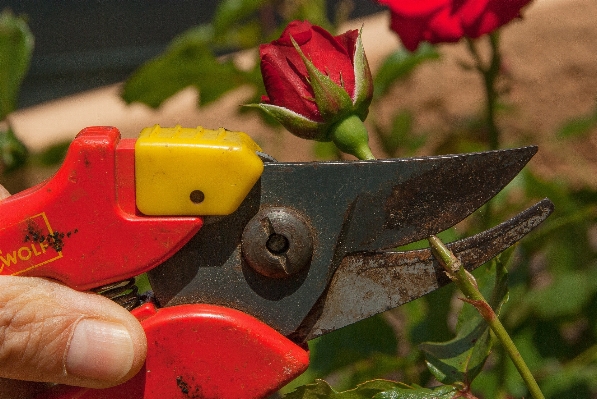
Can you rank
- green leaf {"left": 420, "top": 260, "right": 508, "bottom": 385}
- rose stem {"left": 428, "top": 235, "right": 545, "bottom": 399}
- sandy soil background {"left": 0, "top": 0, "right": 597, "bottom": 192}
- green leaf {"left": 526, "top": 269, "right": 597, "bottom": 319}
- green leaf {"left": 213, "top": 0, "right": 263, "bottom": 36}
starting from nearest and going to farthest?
rose stem {"left": 428, "top": 235, "right": 545, "bottom": 399}
green leaf {"left": 420, "top": 260, "right": 508, "bottom": 385}
green leaf {"left": 526, "top": 269, "right": 597, "bottom": 319}
green leaf {"left": 213, "top": 0, "right": 263, "bottom": 36}
sandy soil background {"left": 0, "top": 0, "right": 597, "bottom": 192}

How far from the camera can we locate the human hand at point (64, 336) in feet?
2.01

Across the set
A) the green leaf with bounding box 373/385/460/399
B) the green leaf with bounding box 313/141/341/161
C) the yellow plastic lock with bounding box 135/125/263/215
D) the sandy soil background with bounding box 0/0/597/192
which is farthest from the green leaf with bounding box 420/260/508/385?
the sandy soil background with bounding box 0/0/597/192

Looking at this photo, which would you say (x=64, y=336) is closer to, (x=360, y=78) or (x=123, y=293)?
(x=123, y=293)

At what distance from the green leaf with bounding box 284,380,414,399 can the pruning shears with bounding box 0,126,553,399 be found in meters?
0.02

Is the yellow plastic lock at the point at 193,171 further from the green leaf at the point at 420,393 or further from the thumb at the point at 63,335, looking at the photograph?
the green leaf at the point at 420,393

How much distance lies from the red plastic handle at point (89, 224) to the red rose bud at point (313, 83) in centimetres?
12

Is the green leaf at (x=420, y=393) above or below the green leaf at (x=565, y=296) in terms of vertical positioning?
above

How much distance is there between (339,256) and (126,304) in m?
0.20

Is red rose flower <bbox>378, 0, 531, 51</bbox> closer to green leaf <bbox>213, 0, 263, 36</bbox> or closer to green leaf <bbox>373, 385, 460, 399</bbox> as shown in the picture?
green leaf <bbox>373, 385, 460, 399</bbox>

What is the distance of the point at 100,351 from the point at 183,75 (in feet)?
2.02

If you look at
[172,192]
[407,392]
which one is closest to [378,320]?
[407,392]

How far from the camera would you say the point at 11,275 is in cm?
61

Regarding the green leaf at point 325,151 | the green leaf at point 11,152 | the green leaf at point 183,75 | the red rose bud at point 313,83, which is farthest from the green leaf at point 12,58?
the red rose bud at point 313,83

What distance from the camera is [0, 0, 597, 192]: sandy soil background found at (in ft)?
6.11
